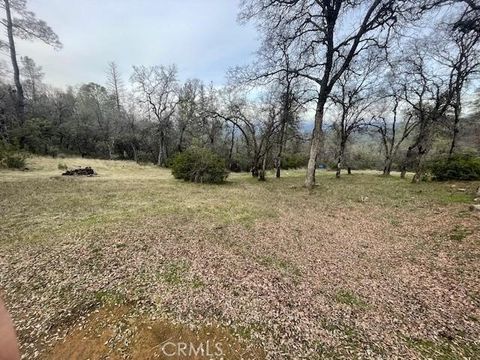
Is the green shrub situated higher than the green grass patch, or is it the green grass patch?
the green shrub

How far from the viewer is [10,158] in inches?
503

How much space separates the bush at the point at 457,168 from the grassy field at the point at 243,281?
740 centimetres

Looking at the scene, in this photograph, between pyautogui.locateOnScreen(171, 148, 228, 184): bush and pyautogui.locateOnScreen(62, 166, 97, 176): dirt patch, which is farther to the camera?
pyautogui.locateOnScreen(171, 148, 228, 184): bush

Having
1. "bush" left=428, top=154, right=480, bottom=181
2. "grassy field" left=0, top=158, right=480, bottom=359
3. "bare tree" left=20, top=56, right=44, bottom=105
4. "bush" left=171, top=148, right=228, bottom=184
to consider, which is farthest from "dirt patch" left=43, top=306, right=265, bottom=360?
"bare tree" left=20, top=56, right=44, bottom=105

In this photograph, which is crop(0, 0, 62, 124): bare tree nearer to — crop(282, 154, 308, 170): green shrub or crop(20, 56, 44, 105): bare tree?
crop(20, 56, 44, 105): bare tree

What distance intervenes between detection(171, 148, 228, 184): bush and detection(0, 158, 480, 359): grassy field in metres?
6.39

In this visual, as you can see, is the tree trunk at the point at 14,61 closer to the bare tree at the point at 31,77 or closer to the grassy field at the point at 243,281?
the bare tree at the point at 31,77

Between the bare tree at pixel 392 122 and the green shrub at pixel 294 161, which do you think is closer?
the bare tree at pixel 392 122

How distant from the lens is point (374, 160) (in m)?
34.4

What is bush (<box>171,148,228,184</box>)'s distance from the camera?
1294 cm

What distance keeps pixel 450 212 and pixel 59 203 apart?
37.2ft

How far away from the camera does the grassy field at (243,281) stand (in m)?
2.43

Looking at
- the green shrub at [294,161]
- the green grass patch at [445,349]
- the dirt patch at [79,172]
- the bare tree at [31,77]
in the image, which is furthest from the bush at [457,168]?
the bare tree at [31,77]

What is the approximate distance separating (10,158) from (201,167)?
35.4 ft
